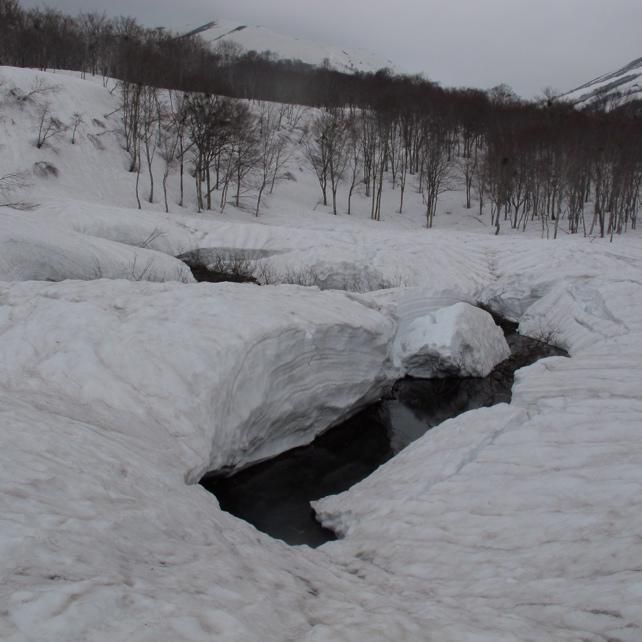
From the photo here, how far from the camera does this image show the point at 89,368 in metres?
6.41

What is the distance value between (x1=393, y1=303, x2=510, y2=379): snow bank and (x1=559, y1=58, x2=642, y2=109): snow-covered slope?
197ft

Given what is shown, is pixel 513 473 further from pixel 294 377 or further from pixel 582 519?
pixel 294 377

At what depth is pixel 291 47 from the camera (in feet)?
386

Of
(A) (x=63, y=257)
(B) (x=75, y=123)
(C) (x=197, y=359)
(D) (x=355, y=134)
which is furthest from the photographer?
(D) (x=355, y=134)

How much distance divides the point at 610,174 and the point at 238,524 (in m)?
41.3

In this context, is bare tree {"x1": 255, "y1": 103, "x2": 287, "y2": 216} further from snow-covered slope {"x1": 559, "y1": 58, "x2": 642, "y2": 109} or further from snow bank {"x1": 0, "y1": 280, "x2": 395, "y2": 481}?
snow-covered slope {"x1": 559, "y1": 58, "x2": 642, "y2": 109}

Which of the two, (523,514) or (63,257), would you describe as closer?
(523,514)

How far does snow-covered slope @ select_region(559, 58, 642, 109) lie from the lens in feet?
231

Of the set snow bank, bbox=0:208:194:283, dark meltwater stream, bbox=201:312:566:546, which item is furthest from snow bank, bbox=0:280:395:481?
snow bank, bbox=0:208:194:283

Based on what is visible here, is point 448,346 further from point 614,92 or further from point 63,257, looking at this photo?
point 614,92

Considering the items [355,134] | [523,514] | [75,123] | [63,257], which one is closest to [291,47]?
[355,134]

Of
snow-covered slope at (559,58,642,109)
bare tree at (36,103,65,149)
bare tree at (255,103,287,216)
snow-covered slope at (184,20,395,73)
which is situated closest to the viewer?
bare tree at (36,103,65,149)

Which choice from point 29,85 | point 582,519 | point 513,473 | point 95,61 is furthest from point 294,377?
point 95,61

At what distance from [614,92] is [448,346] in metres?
84.7
